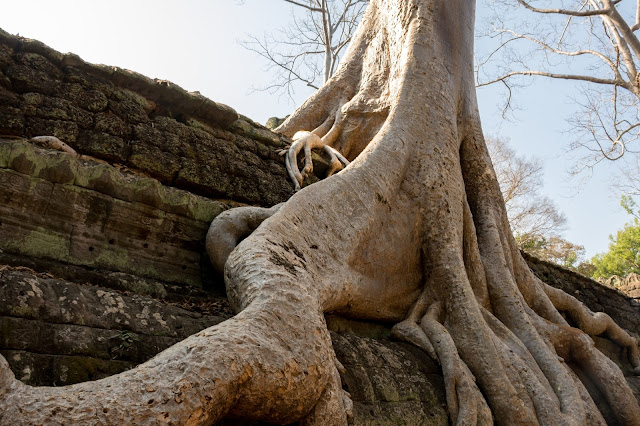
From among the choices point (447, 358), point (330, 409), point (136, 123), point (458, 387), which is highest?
point (136, 123)

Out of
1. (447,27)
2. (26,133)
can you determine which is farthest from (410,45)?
(26,133)

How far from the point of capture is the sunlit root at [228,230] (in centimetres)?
290

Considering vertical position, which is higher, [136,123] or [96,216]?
[136,123]

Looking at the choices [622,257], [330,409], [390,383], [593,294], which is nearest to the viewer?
[330,409]

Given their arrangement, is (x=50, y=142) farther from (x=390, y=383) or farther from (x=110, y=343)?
(x=390, y=383)

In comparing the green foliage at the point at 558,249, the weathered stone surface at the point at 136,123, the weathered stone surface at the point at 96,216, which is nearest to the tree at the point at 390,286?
the weathered stone surface at the point at 96,216

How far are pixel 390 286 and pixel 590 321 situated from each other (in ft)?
9.06

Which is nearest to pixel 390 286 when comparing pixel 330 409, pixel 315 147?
pixel 330 409

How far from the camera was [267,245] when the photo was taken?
7.86 feet

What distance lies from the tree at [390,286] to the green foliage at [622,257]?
41.3ft

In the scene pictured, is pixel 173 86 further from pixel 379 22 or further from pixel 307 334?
pixel 379 22

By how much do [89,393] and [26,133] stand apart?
1921 millimetres

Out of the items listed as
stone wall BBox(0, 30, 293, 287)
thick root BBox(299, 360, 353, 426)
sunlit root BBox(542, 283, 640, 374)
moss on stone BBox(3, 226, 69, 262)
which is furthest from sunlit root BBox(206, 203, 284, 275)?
sunlit root BBox(542, 283, 640, 374)

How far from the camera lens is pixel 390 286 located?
3.39 metres
